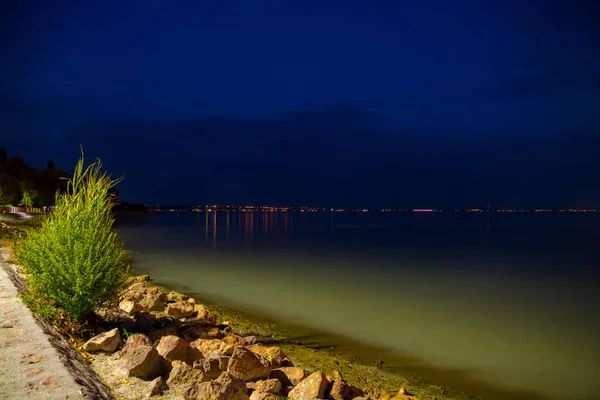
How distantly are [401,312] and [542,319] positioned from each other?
16.7 ft

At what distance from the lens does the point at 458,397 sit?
10.2 m

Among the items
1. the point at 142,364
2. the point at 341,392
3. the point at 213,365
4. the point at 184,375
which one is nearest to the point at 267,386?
the point at 213,365

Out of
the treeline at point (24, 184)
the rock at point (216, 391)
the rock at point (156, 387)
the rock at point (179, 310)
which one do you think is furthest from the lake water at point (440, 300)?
the treeline at point (24, 184)

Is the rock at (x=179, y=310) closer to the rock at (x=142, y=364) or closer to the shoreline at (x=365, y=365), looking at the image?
the shoreline at (x=365, y=365)

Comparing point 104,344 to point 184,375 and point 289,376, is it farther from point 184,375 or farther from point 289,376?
point 289,376

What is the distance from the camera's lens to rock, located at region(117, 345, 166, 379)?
720 centimetres

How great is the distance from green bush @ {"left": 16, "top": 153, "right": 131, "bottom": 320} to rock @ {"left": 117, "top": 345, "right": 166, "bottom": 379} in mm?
2166

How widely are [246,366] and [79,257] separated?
3.80 meters

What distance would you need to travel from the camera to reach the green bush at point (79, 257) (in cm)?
923

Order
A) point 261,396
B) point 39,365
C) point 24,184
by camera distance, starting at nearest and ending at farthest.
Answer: point 39,365, point 261,396, point 24,184

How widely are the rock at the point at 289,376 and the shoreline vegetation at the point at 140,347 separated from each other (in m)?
0.02

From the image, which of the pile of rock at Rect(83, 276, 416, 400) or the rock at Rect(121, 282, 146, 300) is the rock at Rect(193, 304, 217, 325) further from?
the pile of rock at Rect(83, 276, 416, 400)

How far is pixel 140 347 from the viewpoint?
24.9 ft

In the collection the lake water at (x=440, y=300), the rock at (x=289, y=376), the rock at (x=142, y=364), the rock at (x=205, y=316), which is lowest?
the lake water at (x=440, y=300)
